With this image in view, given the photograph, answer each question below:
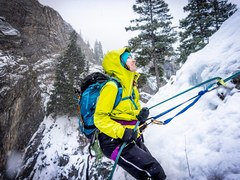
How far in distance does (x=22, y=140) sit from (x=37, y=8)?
41.9 meters

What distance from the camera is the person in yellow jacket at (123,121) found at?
231 centimetres

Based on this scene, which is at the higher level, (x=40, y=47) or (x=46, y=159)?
(x=40, y=47)

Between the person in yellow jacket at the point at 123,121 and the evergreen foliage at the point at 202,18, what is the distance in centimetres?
1559

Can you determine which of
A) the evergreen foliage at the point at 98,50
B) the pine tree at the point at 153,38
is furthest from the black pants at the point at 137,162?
the evergreen foliage at the point at 98,50

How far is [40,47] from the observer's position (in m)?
39.7

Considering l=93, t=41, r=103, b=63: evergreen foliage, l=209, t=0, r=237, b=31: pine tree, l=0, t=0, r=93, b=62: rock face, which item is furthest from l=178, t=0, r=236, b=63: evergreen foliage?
l=93, t=41, r=103, b=63: evergreen foliage

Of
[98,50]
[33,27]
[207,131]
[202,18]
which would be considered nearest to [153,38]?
[202,18]

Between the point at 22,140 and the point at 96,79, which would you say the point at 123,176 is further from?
the point at 22,140

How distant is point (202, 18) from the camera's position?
16812mm

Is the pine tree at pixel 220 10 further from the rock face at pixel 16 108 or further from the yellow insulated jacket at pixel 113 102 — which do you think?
the rock face at pixel 16 108

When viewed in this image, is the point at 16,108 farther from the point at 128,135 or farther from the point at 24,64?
the point at 128,135

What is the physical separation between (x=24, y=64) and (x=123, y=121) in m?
31.1

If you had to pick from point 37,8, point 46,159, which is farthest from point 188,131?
point 37,8

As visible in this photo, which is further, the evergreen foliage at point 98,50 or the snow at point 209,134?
A: the evergreen foliage at point 98,50
